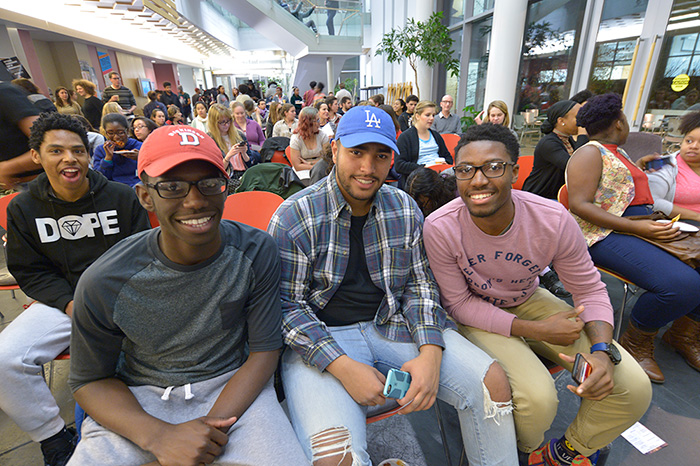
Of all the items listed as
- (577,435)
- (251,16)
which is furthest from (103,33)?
(577,435)

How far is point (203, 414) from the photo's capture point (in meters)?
1.24

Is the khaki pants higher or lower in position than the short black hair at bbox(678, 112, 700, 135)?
lower

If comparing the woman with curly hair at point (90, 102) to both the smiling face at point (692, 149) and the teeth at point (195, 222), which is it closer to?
the teeth at point (195, 222)

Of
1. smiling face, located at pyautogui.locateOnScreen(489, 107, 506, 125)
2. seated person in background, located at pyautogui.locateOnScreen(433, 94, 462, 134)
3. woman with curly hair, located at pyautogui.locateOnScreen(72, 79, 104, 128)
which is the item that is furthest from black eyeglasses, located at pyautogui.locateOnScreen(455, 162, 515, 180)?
woman with curly hair, located at pyautogui.locateOnScreen(72, 79, 104, 128)

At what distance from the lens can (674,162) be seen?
8.05 feet

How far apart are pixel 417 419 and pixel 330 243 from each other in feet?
4.00

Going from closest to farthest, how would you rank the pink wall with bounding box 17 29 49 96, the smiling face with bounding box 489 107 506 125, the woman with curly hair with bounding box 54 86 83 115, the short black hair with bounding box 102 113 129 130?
the short black hair with bounding box 102 113 129 130 → the smiling face with bounding box 489 107 506 125 → the woman with curly hair with bounding box 54 86 83 115 → the pink wall with bounding box 17 29 49 96

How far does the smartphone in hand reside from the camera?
133 cm

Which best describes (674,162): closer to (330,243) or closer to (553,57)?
(330,243)

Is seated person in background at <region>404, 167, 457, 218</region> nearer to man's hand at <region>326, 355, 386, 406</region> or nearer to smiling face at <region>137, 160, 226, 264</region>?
man's hand at <region>326, 355, 386, 406</region>

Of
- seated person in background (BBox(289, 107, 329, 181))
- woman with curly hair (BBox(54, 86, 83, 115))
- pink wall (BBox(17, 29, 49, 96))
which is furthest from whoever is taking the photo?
pink wall (BBox(17, 29, 49, 96))

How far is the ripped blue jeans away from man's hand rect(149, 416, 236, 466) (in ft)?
0.97

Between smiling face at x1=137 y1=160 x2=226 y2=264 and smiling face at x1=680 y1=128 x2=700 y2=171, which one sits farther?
smiling face at x1=680 y1=128 x2=700 y2=171

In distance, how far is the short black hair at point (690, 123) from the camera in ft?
7.74
